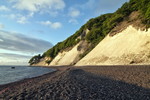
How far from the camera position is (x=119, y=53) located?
94.1ft

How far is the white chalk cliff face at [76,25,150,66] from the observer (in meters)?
23.4

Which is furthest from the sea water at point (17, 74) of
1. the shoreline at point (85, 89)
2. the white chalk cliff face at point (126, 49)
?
the white chalk cliff face at point (126, 49)

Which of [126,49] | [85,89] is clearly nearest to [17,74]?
[126,49]

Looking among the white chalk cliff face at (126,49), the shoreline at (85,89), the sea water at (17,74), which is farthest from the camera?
the white chalk cliff face at (126,49)

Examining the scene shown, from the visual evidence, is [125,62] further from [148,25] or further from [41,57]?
[41,57]

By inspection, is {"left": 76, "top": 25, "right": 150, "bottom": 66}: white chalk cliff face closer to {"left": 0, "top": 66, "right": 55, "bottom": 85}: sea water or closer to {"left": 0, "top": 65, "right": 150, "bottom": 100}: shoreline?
{"left": 0, "top": 65, "right": 150, "bottom": 100}: shoreline

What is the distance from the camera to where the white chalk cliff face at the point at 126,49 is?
76.7 feet

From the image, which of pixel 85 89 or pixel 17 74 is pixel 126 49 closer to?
pixel 85 89

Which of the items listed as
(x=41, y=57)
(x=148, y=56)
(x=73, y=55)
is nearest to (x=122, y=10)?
(x=148, y=56)

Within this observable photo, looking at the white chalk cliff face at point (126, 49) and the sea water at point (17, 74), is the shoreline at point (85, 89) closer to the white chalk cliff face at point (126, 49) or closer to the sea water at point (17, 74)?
the sea water at point (17, 74)

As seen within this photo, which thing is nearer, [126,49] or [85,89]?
[85,89]

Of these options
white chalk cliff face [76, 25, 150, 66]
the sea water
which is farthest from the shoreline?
white chalk cliff face [76, 25, 150, 66]

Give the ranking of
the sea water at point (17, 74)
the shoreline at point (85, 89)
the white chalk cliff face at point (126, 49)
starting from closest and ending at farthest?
1. the shoreline at point (85, 89)
2. the sea water at point (17, 74)
3. the white chalk cliff face at point (126, 49)

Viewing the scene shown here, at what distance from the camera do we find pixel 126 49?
27703mm
